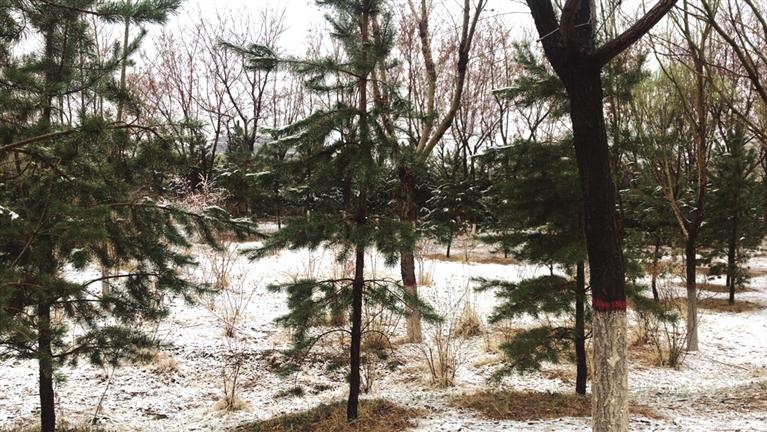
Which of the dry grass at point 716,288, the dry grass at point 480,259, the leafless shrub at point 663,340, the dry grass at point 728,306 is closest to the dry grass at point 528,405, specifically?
the leafless shrub at point 663,340

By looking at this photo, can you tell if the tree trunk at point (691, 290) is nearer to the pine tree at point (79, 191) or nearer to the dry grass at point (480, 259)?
the pine tree at point (79, 191)

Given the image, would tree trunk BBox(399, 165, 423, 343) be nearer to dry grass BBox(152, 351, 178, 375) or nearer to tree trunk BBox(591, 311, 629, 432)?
dry grass BBox(152, 351, 178, 375)

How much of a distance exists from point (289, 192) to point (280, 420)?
2015 mm

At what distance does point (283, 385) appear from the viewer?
18.9 ft

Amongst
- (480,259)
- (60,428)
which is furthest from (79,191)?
(480,259)

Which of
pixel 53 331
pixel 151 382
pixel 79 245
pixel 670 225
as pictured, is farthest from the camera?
pixel 670 225

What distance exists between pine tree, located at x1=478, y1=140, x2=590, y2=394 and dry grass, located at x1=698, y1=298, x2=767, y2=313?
709 cm

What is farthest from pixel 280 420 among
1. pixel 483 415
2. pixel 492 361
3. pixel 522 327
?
pixel 522 327

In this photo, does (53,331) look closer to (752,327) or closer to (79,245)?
(79,245)

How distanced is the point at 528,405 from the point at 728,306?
801cm

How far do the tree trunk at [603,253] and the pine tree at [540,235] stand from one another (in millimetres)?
1422

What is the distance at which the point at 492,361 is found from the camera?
627cm

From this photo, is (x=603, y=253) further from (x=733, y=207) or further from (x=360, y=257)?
(x=733, y=207)

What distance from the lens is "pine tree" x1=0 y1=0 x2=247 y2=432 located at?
127 inches
